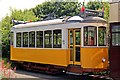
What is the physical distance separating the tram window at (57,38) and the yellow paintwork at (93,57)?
1.89m

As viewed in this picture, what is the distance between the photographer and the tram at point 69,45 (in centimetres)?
1455

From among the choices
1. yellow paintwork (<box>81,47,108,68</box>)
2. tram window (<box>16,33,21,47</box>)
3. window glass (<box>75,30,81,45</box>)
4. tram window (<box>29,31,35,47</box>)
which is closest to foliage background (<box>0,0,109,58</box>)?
tram window (<box>16,33,21,47</box>)

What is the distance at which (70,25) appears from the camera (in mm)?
15469

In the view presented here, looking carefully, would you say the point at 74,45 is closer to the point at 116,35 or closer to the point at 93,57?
the point at 93,57

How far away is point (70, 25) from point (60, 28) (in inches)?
32.7

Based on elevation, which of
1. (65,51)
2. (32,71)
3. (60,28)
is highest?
(60,28)

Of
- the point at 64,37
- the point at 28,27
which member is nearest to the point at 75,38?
the point at 64,37

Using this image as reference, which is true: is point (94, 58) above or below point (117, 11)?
below

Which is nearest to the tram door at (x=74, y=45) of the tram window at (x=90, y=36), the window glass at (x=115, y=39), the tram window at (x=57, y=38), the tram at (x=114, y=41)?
the tram window at (x=90, y=36)

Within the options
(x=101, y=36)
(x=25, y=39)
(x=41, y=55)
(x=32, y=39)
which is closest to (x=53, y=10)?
(x=25, y=39)

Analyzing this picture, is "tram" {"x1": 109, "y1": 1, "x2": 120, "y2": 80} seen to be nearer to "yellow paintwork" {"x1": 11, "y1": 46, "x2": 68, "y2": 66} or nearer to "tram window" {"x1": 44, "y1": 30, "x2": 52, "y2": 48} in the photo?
"yellow paintwork" {"x1": 11, "y1": 46, "x2": 68, "y2": 66}

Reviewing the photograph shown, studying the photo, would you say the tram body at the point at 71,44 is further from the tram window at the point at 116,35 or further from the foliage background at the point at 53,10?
the foliage background at the point at 53,10

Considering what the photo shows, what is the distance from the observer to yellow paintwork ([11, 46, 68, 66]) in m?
15.9

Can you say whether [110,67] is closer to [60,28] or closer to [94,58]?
[94,58]
